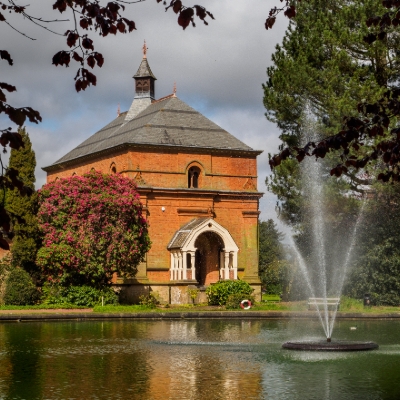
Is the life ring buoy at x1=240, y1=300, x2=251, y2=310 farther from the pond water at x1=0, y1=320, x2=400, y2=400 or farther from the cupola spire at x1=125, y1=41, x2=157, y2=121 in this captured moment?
the cupola spire at x1=125, y1=41, x2=157, y2=121

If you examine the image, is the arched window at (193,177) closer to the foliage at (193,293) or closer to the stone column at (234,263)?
the stone column at (234,263)

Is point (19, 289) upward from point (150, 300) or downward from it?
upward

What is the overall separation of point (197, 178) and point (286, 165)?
5718 millimetres

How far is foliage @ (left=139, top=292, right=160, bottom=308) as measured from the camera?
36656 millimetres

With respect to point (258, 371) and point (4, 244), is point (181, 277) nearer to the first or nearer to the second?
point (258, 371)

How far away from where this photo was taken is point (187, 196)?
1689 inches

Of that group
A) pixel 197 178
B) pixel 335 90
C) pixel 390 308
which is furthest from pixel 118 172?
pixel 390 308

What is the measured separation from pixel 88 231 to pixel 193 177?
9.87 metres

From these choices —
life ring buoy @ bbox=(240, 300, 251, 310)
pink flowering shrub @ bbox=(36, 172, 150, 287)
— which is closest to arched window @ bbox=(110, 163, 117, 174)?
pink flowering shrub @ bbox=(36, 172, 150, 287)

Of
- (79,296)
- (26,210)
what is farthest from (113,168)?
(79,296)

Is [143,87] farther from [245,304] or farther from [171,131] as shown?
[245,304]

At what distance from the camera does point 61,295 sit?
36.2 metres

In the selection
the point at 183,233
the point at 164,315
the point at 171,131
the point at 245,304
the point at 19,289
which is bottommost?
the point at 164,315

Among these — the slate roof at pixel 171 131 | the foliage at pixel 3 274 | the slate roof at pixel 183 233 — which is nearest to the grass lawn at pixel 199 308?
the foliage at pixel 3 274
